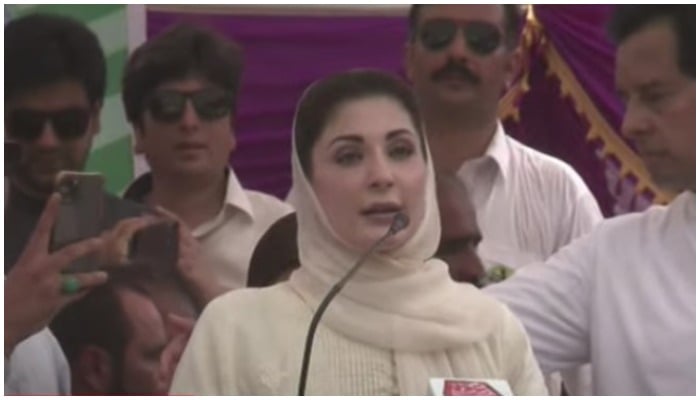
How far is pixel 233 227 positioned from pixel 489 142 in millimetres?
259

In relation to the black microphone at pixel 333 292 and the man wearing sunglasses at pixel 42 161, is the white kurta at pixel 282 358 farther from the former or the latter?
the man wearing sunglasses at pixel 42 161

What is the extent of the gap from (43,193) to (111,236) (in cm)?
7

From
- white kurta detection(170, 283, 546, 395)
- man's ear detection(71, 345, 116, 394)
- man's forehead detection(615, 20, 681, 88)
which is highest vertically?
man's forehead detection(615, 20, 681, 88)

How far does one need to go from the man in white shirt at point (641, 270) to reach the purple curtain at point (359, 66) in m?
0.07

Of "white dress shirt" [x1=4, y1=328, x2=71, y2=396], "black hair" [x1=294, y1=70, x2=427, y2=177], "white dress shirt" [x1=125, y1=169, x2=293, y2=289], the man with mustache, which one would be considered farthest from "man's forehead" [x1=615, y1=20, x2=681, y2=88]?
"white dress shirt" [x1=4, y1=328, x2=71, y2=396]

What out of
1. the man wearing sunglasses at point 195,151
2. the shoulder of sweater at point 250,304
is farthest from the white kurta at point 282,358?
the man wearing sunglasses at point 195,151

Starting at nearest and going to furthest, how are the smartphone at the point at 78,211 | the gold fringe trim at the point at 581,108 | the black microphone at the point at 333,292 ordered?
the black microphone at the point at 333,292 < the smartphone at the point at 78,211 < the gold fringe trim at the point at 581,108

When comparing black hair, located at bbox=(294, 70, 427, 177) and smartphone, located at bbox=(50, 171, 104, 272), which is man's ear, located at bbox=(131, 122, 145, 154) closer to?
smartphone, located at bbox=(50, 171, 104, 272)

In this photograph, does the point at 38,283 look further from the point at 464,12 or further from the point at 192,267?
the point at 464,12

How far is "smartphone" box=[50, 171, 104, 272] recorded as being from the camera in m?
1.34

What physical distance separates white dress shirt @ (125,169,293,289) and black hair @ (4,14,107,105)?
0.36 feet

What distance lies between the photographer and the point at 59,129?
1.39m

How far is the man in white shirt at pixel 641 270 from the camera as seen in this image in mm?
1350

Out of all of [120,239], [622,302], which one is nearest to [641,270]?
[622,302]
